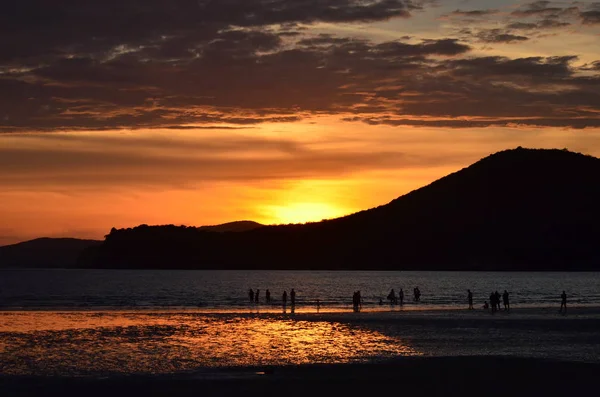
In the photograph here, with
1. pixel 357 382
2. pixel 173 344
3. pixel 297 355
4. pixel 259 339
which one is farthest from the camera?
pixel 259 339

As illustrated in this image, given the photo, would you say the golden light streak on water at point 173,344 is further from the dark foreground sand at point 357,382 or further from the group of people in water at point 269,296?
the group of people in water at point 269,296

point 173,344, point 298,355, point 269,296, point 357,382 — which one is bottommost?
point 357,382

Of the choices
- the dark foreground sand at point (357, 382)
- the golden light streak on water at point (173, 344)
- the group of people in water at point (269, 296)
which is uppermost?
the group of people in water at point (269, 296)

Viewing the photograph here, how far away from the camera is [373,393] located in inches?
981

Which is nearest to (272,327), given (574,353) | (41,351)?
(41,351)

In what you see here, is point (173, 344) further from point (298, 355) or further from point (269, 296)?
point (269, 296)

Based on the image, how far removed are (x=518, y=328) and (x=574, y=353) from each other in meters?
12.9

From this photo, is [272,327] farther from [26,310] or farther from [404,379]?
[26,310]

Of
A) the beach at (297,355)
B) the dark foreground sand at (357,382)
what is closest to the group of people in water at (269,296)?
the beach at (297,355)

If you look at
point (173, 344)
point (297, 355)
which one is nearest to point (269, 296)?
point (173, 344)

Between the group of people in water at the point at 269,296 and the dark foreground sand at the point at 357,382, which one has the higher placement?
the group of people in water at the point at 269,296

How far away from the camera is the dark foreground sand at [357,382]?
82.3 feet

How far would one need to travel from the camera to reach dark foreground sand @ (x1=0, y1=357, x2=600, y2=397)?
988 inches

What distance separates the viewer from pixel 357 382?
26.8 metres
